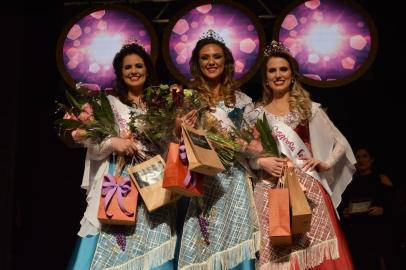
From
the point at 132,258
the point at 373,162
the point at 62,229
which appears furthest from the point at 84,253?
the point at 373,162

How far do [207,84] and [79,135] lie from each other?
0.88m

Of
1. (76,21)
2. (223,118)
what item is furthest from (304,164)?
(76,21)

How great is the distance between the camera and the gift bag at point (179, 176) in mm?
3779

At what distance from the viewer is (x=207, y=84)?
176 inches

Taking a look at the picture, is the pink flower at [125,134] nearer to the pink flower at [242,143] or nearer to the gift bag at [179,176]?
the gift bag at [179,176]

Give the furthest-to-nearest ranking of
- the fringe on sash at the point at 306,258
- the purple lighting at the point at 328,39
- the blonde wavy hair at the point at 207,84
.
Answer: the purple lighting at the point at 328,39
the blonde wavy hair at the point at 207,84
the fringe on sash at the point at 306,258

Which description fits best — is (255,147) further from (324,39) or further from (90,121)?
(324,39)

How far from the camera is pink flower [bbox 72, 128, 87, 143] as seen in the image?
13.7 ft

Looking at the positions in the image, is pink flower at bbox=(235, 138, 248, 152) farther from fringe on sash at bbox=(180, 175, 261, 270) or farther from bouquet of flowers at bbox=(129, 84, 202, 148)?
fringe on sash at bbox=(180, 175, 261, 270)

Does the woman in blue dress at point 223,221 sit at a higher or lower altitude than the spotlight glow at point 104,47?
lower

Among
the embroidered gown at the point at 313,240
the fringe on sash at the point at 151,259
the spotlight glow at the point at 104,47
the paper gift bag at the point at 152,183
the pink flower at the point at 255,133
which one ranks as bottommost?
the fringe on sash at the point at 151,259

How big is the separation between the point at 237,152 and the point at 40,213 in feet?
8.57

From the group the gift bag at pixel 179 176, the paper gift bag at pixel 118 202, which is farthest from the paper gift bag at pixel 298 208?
the paper gift bag at pixel 118 202

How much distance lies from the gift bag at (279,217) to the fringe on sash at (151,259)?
0.60 meters
